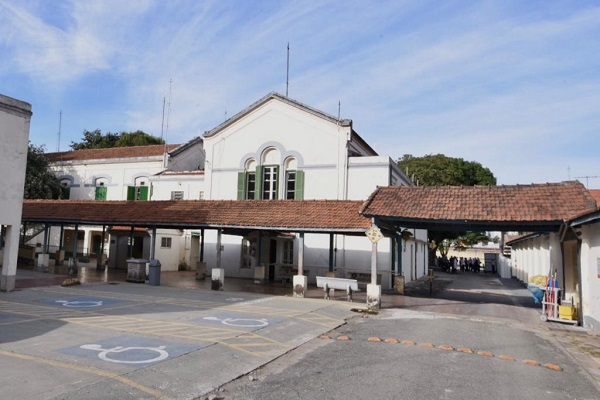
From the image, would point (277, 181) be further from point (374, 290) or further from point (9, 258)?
point (9, 258)

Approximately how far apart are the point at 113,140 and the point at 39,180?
22398 mm

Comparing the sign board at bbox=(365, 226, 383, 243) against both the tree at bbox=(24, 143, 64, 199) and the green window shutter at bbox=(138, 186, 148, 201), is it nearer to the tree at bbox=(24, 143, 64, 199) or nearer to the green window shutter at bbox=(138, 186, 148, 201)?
the green window shutter at bbox=(138, 186, 148, 201)

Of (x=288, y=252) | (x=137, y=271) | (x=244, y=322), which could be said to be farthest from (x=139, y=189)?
(x=244, y=322)

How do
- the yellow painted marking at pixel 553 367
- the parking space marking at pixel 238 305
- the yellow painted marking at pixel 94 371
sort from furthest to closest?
the parking space marking at pixel 238 305 < the yellow painted marking at pixel 553 367 < the yellow painted marking at pixel 94 371

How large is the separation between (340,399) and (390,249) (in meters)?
16.2

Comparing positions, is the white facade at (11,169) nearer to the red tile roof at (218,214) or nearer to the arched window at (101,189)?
the red tile roof at (218,214)

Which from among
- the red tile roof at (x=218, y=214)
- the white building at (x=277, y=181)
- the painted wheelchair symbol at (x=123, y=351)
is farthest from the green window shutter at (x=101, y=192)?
the painted wheelchair symbol at (x=123, y=351)

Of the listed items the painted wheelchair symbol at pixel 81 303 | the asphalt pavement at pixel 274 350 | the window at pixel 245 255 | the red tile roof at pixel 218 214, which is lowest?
the asphalt pavement at pixel 274 350

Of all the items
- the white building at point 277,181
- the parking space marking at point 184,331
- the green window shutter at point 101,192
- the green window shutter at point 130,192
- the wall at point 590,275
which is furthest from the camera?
the green window shutter at point 101,192

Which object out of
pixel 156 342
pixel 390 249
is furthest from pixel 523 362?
pixel 390 249

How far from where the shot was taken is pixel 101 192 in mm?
32281

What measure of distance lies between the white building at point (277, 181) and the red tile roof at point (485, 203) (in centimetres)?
528

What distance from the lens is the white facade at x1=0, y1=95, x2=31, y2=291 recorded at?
46.8 feet

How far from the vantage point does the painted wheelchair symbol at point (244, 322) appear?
35.4 feet
